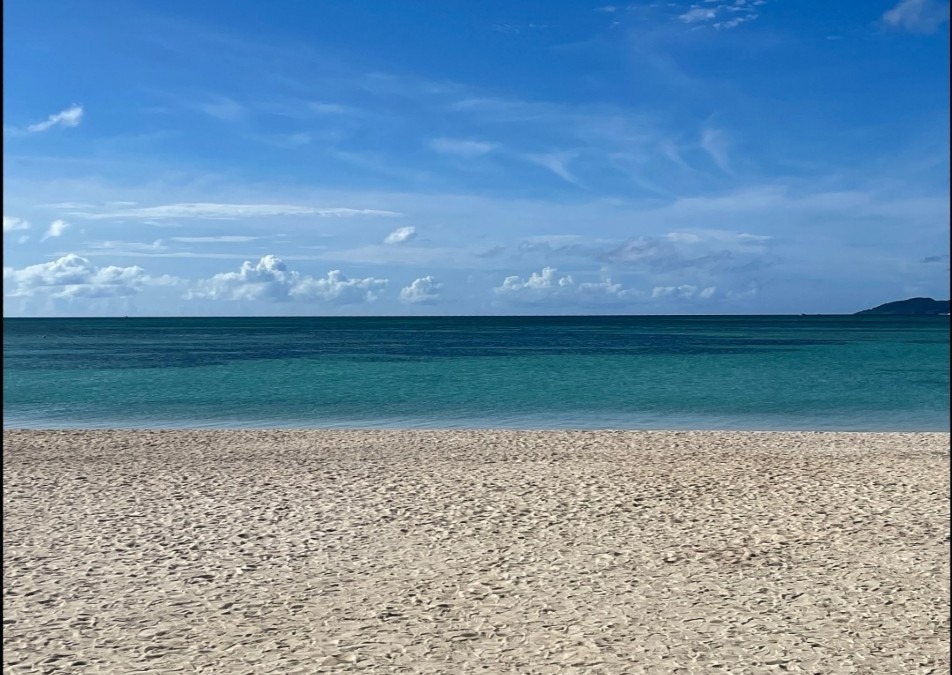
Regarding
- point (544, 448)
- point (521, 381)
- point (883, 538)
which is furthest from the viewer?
point (521, 381)

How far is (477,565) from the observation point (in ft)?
27.7

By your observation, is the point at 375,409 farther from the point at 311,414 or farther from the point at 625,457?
the point at 625,457

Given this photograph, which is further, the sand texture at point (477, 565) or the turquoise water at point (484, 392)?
the turquoise water at point (484, 392)

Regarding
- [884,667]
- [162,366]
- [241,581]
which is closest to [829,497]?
[884,667]

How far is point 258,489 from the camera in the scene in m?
12.4

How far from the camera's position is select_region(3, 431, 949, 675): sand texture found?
20.9 ft

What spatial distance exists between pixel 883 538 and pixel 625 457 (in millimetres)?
6064

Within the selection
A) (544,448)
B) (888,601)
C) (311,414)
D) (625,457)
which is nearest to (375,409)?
(311,414)

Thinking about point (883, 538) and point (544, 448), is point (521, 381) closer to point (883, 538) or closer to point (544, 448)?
point (544, 448)

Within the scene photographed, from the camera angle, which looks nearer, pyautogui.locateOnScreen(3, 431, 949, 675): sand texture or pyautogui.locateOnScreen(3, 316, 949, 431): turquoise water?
pyautogui.locateOnScreen(3, 431, 949, 675): sand texture

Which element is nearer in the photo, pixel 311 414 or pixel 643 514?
pixel 643 514

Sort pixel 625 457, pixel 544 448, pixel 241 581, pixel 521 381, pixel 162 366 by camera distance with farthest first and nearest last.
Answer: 1. pixel 162 366
2. pixel 521 381
3. pixel 544 448
4. pixel 625 457
5. pixel 241 581

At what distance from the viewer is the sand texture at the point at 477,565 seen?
6379 mm

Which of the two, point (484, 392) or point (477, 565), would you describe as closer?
point (477, 565)
